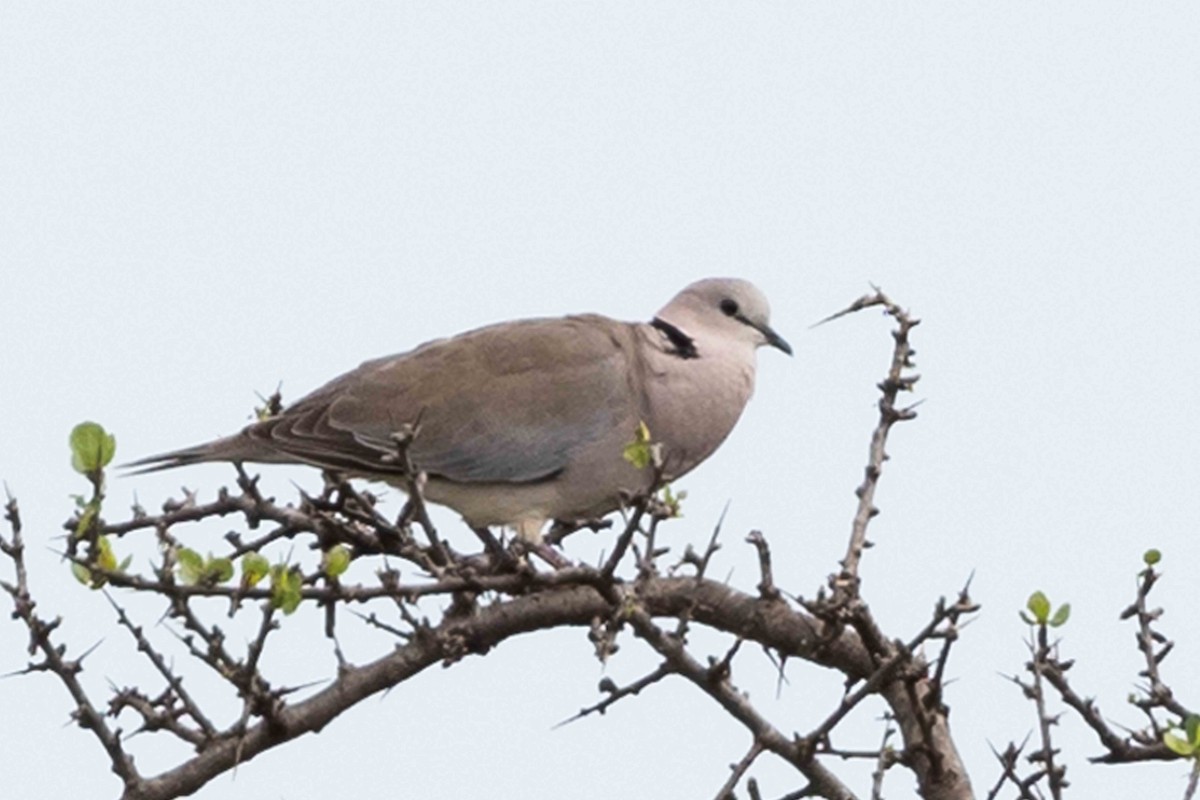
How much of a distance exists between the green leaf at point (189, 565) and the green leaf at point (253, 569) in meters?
0.08

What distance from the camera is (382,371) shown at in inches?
233

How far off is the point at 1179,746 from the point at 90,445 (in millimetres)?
1879

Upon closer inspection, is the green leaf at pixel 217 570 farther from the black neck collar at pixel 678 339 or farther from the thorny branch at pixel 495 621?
the black neck collar at pixel 678 339

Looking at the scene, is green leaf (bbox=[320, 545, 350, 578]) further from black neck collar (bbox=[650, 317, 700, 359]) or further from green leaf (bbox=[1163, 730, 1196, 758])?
black neck collar (bbox=[650, 317, 700, 359])

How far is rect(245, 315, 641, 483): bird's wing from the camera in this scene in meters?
5.80

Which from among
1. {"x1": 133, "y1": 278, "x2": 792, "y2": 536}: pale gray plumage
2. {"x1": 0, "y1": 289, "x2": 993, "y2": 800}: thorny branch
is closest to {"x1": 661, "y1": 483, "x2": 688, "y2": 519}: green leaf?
{"x1": 0, "y1": 289, "x2": 993, "y2": 800}: thorny branch

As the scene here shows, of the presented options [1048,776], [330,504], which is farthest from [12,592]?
[1048,776]

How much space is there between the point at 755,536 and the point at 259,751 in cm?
98

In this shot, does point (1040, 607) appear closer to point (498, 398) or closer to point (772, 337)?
point (498, 398)

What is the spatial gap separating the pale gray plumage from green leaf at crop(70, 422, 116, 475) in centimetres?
201

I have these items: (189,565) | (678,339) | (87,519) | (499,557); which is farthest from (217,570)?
(678,339)

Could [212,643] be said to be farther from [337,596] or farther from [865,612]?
[865,612]

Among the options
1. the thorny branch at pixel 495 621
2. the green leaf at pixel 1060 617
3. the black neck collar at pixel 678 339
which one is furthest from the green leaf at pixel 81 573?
the black neck collar at pixel 678 339

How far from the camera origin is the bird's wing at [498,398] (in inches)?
229
